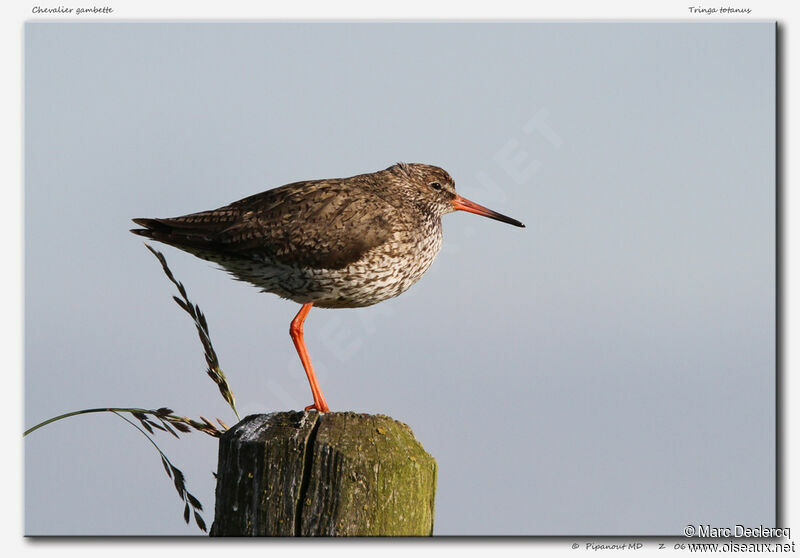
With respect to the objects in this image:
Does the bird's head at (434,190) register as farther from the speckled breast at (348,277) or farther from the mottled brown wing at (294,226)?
the speckled breast at (348,277)

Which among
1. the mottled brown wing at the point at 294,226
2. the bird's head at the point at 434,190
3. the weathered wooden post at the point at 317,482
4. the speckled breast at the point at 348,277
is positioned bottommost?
the weathered wooden post at the point at 317,482

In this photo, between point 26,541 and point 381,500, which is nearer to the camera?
point 381,500

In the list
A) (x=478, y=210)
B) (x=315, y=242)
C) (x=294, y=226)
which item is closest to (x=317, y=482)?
(x=315, y=242)

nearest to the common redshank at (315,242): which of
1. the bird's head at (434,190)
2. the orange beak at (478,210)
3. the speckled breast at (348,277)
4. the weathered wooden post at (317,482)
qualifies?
the speckled breast at (348,277)

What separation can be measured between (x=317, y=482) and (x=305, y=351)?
2.99m

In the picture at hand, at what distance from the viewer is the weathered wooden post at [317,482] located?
380 cm

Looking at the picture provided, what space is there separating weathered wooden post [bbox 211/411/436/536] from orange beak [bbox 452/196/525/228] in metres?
4.09

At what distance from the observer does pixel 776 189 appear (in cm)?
570

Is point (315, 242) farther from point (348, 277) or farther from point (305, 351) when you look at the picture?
point (305, 351)

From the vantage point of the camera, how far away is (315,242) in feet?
20.1

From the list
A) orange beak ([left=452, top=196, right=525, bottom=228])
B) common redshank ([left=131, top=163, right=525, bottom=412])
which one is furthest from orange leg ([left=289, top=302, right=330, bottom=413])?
orange beak ([left=452, top=196, right=525, bottom=228])

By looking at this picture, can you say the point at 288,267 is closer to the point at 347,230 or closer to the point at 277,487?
the point at 347,230
